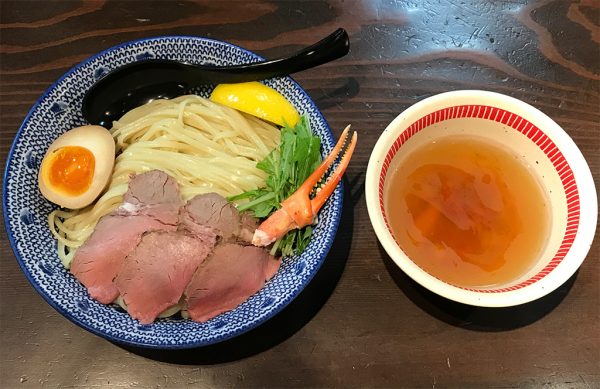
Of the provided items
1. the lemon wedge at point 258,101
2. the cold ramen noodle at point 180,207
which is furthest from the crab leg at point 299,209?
the lemon wedge at point 258,101

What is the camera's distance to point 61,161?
63.0 inches

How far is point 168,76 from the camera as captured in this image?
6.04ft

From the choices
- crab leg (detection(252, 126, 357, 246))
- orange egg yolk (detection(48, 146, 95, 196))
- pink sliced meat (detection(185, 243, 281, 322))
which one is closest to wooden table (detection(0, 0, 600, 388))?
pink sliced meat (detection(185, 243, 281, 322))

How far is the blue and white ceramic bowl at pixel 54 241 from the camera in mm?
1389

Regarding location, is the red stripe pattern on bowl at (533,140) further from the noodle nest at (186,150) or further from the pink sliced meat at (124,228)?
the pink sliced meat at (124,228)

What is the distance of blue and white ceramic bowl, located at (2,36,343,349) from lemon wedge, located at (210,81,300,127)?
0.03 meters

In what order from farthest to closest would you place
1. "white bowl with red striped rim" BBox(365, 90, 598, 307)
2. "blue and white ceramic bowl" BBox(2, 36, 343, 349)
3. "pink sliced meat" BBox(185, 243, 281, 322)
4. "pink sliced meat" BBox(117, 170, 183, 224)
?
"pink sliced meat" BBox(117, 170, 183, 224) < "pink sliced meat" BBox(185, 243, 281, 322) < "blue and white ceramic bowl" BBox(2, 36, 343, 349) < "white bowl with red striped rim" BBox(365, 90, 598, 307)

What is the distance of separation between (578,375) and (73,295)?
1.63 metres

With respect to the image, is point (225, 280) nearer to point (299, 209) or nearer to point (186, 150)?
point (299, 209)

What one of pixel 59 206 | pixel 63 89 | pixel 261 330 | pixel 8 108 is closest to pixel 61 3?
pixel 8 108

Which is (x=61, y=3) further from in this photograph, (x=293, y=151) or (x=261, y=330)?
(x=261, y=330)

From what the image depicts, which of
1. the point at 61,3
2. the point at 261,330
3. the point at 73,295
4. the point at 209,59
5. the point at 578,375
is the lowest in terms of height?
the point at 578,375

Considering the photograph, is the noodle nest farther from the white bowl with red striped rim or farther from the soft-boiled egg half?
the white bowl with red striped rim

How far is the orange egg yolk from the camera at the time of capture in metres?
1.59
